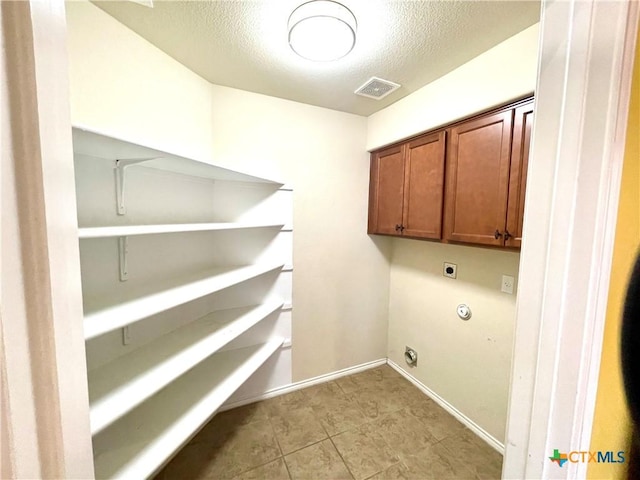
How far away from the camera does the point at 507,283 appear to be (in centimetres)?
161

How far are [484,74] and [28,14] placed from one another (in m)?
1.91

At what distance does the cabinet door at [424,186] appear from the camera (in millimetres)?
1768

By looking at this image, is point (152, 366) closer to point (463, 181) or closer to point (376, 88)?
point (463, 181)

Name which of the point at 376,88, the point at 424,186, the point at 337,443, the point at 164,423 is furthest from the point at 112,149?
the point at 337,443

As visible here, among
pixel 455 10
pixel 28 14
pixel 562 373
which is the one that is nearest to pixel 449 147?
pixel 455 10

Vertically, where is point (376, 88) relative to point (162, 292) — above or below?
above

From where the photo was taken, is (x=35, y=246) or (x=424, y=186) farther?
(x=424, y=186)

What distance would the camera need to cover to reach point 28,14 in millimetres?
325

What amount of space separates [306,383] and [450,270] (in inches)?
63.5

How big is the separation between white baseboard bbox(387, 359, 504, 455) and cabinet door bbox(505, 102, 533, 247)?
1379mm

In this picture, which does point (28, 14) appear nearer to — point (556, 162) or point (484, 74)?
point (556, 162)

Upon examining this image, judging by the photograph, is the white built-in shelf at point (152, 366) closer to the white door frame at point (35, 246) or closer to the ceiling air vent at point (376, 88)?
the white door frame at point (35, 246)

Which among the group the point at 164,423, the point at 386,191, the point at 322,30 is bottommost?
the point at 164,423

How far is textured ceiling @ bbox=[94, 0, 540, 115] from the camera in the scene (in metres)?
1.17
